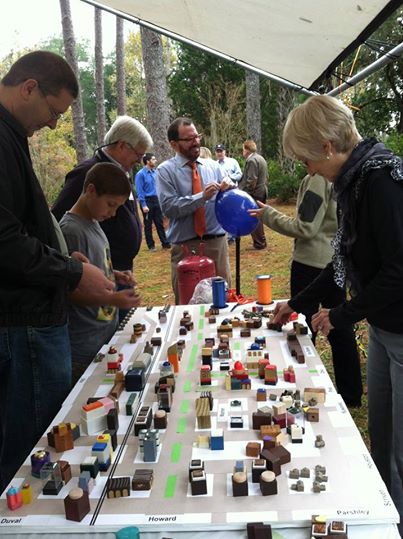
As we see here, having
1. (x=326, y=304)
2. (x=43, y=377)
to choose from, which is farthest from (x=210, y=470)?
(x=326, y=304)

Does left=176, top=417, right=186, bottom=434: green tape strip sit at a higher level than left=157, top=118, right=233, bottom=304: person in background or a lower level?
lower

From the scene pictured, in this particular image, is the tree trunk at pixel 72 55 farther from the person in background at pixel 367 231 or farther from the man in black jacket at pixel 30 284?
the person in background at pixel 367 231

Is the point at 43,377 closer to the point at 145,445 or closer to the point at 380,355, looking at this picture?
the point at 145,445

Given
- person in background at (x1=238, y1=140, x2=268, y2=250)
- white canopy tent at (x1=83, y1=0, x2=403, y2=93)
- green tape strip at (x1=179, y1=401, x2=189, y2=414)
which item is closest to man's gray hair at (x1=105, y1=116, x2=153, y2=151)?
white canopy tent at (x1=83, y1=0, x2=403, y2=93)

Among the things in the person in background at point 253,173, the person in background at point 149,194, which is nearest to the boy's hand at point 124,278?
the person in background at point 253,173

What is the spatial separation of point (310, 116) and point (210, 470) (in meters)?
1.18

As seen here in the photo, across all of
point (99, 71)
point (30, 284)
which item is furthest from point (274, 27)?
point (99, 71)

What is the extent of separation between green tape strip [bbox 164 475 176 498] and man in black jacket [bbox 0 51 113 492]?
0.64 metres

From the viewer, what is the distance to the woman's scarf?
157 centimetres

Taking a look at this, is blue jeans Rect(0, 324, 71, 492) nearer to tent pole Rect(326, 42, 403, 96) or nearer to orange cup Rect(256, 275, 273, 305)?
orange cup Rect(256, 275, 273, 305)

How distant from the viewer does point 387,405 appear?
1866 mm

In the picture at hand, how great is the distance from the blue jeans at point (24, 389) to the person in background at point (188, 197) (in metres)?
1.96

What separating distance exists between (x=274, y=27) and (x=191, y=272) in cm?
159

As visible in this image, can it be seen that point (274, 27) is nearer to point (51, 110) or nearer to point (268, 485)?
point (51, 110)
